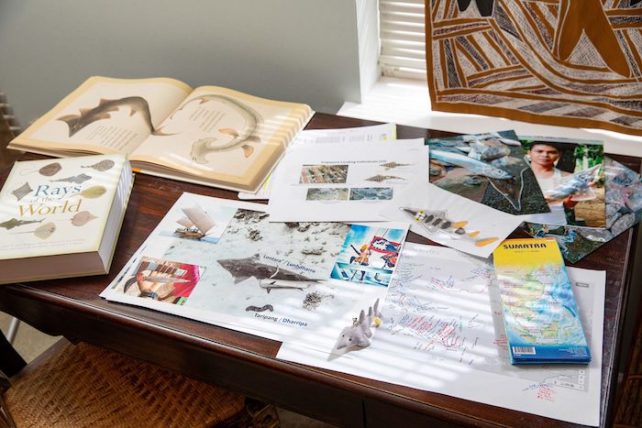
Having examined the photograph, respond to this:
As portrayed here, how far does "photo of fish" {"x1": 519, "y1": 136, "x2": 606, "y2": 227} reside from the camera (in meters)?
1.01

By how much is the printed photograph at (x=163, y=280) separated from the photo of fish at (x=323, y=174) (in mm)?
267

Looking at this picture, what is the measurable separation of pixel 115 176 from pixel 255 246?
292 millimetres

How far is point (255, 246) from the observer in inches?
40.1

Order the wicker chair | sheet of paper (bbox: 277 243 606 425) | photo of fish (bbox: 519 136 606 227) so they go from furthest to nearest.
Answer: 1. the wicker chair
2. photo of fish (bbox: 519 136 606 227)
3. sheet of paper (bbox: 277 243 606 425)

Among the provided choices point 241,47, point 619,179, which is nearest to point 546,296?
point 619,179

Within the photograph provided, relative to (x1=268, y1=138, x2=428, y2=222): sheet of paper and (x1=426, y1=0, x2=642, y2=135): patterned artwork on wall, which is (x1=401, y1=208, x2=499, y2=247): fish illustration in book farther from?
(x1=426, y1=0, x2=642, y2=135): patterned artwork on wall

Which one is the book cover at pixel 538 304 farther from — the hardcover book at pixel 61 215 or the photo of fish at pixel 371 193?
the hardcover book at pixel 61 215

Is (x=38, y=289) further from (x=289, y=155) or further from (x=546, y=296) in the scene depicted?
(x=546, y=296)

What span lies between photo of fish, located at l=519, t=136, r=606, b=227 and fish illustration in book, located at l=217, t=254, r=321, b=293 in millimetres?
372

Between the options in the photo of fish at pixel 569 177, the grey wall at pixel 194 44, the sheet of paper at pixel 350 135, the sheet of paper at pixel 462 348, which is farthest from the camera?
the grey wall at pixel 194 44

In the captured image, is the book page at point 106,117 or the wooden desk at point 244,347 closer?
the wooden desk at point 244,347

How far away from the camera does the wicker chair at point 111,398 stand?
111cm

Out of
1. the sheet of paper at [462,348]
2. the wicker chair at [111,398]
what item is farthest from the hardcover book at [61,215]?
the sheet of paper at [462,348]

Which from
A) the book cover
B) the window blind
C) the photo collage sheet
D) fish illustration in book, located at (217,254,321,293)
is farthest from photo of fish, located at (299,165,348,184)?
the window blind
